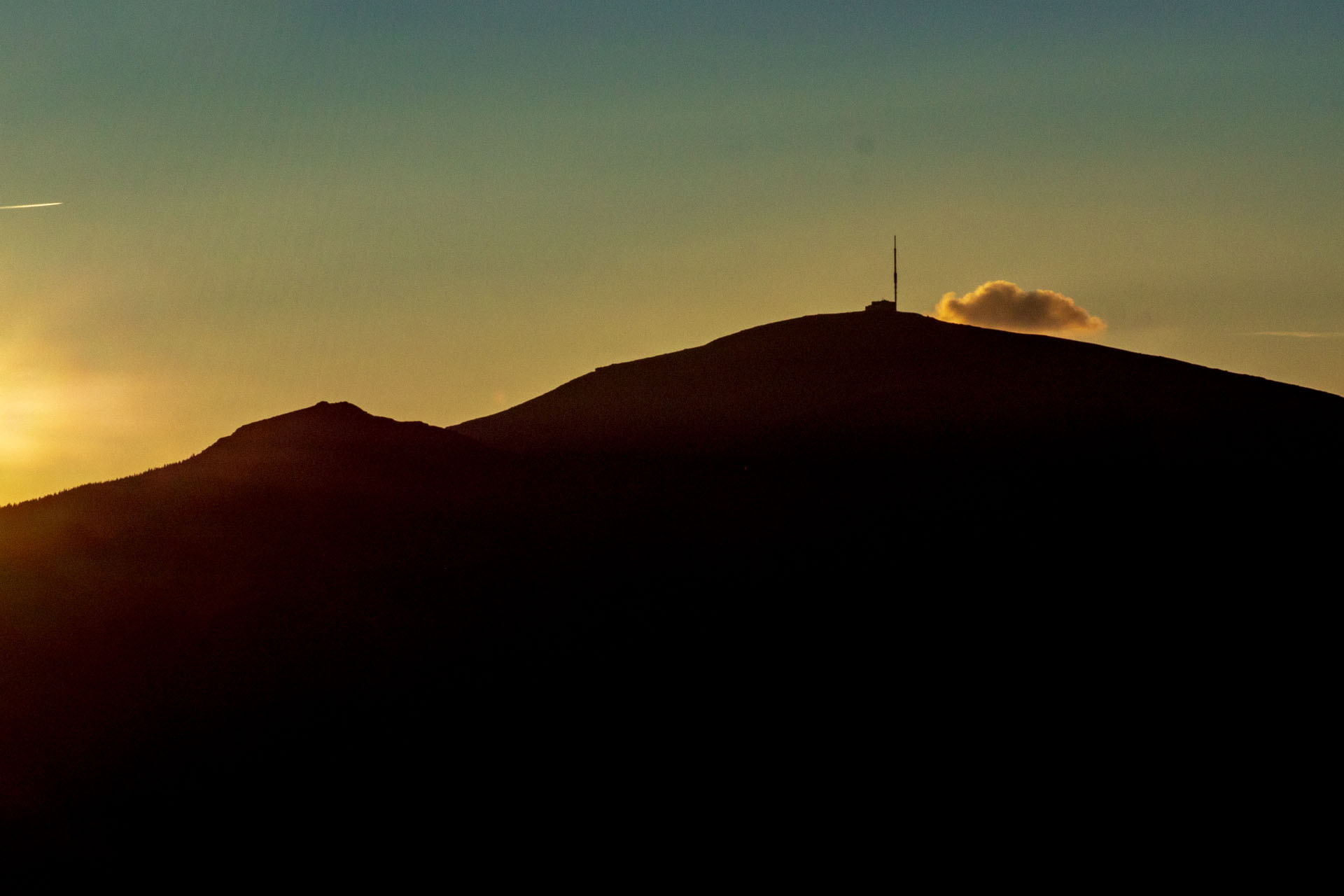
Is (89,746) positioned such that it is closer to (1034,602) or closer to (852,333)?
(1034,602)

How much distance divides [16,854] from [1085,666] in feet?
115

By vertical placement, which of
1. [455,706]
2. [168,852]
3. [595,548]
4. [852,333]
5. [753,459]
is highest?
[852,333]

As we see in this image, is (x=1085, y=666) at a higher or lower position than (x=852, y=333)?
lower

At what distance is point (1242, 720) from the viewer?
46125 millimetres

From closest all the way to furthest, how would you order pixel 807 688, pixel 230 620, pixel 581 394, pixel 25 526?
pixel 807 688 → pixel 230 620 → pixel 25 526 → pixel 581 394

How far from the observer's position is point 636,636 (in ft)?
170

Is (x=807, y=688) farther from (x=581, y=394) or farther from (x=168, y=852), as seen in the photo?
(x=581, y=394)

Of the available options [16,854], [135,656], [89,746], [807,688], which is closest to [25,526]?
[135,656]

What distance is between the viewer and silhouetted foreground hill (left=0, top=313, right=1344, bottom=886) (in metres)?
41.7

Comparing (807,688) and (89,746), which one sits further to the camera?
(807,688)

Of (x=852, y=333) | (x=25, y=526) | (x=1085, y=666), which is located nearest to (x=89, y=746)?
(x=25, y=526)

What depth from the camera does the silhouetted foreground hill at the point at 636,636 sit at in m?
41.7

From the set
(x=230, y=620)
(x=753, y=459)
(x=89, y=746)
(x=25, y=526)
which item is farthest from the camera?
(x=753, y=459)

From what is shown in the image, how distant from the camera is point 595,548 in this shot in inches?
2359
